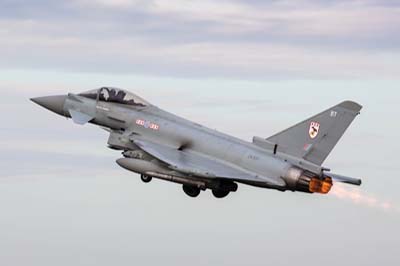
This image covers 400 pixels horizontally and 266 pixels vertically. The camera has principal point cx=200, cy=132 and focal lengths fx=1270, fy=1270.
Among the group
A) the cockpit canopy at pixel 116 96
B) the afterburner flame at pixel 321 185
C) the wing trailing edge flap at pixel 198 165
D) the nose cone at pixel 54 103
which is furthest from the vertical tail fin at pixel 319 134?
the nose cone at pixel 54 103

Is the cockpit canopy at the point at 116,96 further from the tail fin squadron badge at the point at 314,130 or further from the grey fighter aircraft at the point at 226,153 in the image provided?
the tail fin squadron badge at the point at 314,130

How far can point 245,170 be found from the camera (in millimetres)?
47781

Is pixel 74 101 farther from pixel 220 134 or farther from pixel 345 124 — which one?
pixel 345 124

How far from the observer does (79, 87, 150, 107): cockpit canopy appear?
52.1 m

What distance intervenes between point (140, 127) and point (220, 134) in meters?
3.52

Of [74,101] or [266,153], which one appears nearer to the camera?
[266,153]

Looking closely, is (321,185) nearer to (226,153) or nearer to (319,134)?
(319,134)

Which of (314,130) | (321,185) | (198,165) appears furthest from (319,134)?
(198,165)

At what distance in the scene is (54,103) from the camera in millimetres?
53312

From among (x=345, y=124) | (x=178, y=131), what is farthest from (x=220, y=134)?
(x=345, y=124)

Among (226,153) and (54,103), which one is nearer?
(226,153)

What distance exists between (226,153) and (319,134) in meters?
3.66

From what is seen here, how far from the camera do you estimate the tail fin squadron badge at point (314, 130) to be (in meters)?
47.6

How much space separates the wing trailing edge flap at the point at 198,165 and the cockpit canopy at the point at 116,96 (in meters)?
2.83
